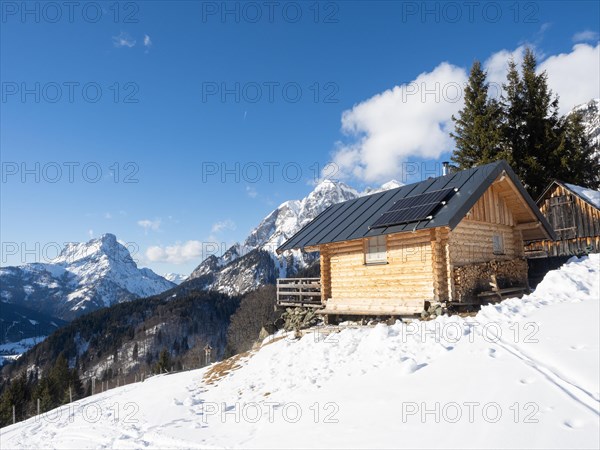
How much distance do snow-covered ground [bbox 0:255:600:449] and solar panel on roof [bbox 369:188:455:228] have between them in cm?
459

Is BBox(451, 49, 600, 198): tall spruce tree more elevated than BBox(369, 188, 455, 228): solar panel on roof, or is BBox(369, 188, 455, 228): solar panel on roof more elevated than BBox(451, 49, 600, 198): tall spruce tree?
BBox(451, 49, 600, 198): tall spruce tree

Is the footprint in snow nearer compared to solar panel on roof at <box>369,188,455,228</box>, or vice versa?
the footprint in snow

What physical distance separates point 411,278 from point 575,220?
61.0ft

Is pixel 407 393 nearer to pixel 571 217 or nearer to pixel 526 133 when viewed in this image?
pixel 571 217

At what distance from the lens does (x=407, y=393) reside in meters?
8.62

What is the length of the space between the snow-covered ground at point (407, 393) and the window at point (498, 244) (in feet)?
11.2

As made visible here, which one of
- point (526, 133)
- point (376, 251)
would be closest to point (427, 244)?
point (376, 251)

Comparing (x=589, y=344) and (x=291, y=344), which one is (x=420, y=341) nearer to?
(x=589, y=344)

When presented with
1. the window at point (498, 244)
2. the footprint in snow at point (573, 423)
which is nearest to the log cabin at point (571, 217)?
the window at point (498, 244)

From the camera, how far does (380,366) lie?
1071cm

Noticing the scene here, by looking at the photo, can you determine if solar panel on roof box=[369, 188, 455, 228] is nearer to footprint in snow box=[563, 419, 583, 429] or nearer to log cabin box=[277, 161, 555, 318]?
log cabin box=[277, 161, 555, 318]

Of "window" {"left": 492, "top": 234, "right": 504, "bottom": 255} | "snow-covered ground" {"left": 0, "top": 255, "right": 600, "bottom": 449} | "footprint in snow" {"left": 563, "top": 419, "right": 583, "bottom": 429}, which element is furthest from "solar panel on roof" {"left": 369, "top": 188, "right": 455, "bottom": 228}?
"footprint in snow" {"left": 563, "top": 419, "right": 583, "bottom": 429}

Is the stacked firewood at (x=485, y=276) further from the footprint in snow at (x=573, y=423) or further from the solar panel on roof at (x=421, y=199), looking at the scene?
the footprint in snow at (x=573, y=423)

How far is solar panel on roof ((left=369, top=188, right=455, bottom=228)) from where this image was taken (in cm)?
1608
